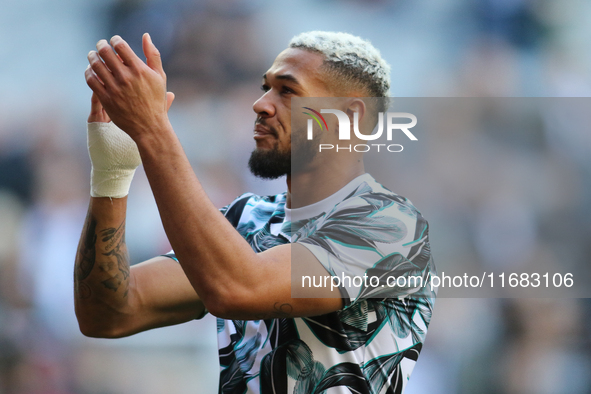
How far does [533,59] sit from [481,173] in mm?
1053

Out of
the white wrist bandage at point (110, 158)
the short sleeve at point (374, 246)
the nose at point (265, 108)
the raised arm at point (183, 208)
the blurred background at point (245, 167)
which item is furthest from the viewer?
the blurred background at point (245, 167)

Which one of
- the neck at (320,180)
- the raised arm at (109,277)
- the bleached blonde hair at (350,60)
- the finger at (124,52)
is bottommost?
the raised arm at (109,277)

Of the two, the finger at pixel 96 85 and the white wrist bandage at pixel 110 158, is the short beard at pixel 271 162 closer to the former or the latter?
the white wrist bandage at pixel 110 158

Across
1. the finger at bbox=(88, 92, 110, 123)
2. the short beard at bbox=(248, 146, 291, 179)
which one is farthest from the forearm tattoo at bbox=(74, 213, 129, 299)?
the short beard at bbox=(248, 146, 291, 179)

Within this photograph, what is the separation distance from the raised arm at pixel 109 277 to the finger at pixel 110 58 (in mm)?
376

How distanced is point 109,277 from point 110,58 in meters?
0.66

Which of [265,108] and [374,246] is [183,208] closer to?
[374,246]

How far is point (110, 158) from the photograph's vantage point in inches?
55.7

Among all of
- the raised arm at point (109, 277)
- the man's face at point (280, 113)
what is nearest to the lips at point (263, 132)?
the man's face at point (280, 113)

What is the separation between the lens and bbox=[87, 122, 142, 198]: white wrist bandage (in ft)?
4.58

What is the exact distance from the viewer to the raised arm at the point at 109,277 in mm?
1440

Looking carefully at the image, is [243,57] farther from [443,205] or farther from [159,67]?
[159,67]

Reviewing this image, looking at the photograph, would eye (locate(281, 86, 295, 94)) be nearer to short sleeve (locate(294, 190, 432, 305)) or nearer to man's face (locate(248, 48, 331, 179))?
man's face (locate(248, 48, 331, 179))

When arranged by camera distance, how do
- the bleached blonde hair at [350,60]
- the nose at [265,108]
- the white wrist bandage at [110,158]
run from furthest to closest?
1. the bleached blonde hair at [350,60]
2. the nose at [265,108]
3. the white wrist bandage at [110,158]
